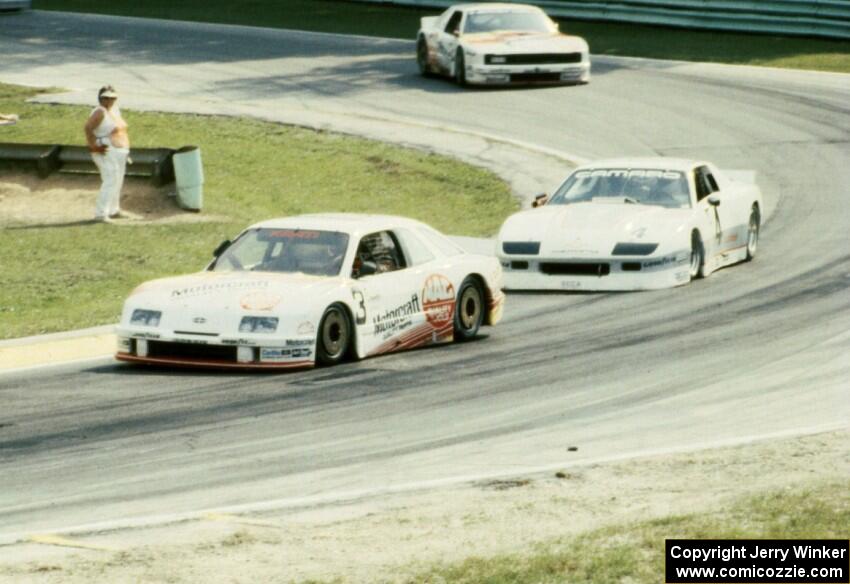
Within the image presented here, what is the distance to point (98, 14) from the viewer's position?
145ft

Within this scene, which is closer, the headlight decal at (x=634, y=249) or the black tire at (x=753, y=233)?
the headlight decal at (x=634, y=249)

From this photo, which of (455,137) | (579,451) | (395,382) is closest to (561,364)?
(395,382)

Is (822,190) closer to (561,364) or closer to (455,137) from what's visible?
(455,137)

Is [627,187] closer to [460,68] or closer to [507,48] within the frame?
[507,48]

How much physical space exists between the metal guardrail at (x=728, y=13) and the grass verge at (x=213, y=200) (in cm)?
1254

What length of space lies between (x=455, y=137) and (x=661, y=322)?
12.8m

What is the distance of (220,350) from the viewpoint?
1395 centimetres

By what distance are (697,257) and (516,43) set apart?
13.8 meters

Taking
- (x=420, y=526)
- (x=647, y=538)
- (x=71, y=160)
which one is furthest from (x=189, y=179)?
(x=647, y=538)

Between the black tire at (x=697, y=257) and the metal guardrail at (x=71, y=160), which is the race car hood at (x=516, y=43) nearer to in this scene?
the metal guardrail at (x=71, y=160)

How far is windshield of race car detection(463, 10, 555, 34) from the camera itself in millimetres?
33094

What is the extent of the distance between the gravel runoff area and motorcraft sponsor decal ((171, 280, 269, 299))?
4.79 metres

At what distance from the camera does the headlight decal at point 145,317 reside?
14.1 metres

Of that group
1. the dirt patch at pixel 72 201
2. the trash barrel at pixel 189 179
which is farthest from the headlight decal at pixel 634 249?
the trash barrel at pixel 189 179
